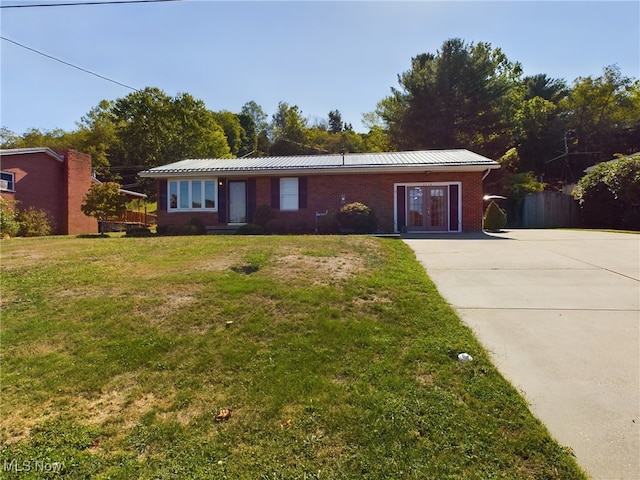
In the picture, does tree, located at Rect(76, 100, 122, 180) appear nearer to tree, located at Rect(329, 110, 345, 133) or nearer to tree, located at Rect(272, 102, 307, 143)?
tree, located at Rect(272, 102, 307, 143)

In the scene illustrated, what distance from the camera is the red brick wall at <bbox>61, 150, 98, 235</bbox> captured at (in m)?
21.9

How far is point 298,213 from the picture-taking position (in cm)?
1656

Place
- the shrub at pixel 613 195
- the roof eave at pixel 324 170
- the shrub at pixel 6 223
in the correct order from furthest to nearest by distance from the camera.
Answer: the shrub at pixel 613 195
the roof eave at pixel 324 170
the shrub at pixel 6 223

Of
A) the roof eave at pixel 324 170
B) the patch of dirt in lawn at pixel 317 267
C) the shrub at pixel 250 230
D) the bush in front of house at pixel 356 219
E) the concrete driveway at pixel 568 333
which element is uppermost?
the roof eave at pixel 324 170

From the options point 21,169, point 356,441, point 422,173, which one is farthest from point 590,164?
point 21,169

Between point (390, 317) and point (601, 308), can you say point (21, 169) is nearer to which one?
point (390, 317)

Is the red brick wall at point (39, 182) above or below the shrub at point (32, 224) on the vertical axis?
above

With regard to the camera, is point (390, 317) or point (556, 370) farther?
point (390, 317)

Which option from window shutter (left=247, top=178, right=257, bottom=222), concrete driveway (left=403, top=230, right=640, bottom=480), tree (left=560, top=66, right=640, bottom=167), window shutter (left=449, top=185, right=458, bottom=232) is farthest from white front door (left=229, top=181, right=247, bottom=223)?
tree (left=560, top=66, right=640, bottom=167)

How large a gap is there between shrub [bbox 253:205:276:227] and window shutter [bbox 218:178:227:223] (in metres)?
1.75

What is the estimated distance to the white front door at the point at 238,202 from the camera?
17.3 metres

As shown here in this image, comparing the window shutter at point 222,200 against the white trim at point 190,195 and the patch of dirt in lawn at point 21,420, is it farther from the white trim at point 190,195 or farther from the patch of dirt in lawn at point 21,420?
the patch of dirt in lawn at point 21,420

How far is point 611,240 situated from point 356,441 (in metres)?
12.1

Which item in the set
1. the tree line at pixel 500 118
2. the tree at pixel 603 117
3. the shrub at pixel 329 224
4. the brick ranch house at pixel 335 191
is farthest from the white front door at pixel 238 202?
the tree at pixel 603 117
